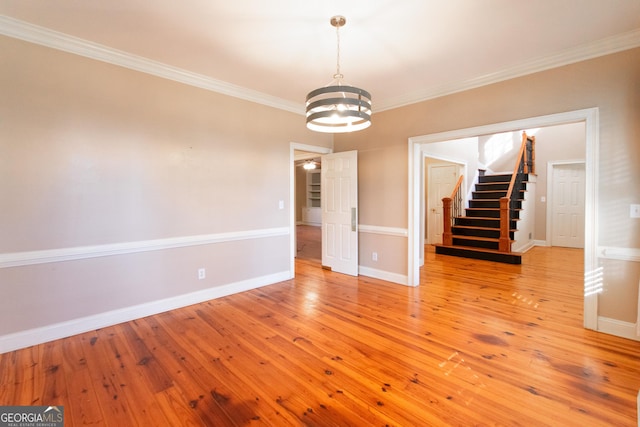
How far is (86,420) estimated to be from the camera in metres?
1.74

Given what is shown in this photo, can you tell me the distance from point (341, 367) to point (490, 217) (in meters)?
6.23

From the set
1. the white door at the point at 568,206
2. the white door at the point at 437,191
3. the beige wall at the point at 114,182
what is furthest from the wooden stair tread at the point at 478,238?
the beige wall at the point at 114,182

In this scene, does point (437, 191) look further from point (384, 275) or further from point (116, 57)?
point (116, 57)

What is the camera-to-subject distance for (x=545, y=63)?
3020mm

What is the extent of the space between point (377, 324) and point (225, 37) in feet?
10.4

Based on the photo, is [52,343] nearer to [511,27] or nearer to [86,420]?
[86,420]

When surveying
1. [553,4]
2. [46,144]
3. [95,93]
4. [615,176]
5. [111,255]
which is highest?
[553,4]

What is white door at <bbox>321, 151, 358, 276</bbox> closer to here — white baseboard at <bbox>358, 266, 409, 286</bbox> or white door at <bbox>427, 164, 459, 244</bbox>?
white baseboard at <bbox>358, 266, 409, 286</bbox>


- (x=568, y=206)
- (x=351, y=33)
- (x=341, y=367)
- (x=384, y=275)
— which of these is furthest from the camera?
(x=568, y=206)

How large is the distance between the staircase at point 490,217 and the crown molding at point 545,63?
3.47 metres

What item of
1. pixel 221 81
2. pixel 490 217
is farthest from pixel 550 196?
pixel 221 81

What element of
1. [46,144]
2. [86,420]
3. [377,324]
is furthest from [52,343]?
[377,324]

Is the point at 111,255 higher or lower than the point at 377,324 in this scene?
higher

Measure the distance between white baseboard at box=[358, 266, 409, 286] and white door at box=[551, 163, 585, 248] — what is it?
575 cm
